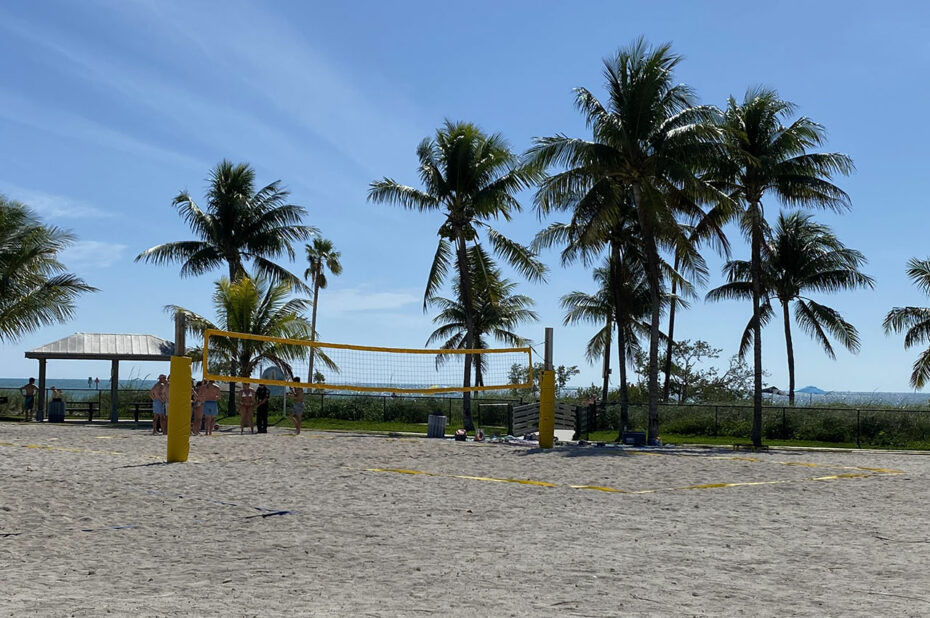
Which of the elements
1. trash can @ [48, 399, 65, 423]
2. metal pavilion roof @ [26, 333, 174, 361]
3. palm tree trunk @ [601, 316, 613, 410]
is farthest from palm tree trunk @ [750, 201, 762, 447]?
trash can @ [48, 399, 65, 423]

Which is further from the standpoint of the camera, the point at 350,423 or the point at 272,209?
the point at 272,209

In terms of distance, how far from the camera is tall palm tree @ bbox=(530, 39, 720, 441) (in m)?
22.1

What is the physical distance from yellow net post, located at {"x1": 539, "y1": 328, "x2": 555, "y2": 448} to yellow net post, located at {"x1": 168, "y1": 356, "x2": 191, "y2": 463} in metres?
7.16

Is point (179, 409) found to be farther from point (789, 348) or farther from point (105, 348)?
point (789, 348)

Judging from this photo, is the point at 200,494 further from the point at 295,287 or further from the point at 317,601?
the point at 295,287

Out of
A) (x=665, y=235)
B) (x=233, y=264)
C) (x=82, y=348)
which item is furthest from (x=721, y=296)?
(x=82, y=348)

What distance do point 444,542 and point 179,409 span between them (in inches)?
287

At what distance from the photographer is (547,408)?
18.0 meters

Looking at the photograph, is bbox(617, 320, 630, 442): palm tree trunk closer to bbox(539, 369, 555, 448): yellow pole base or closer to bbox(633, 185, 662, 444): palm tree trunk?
bbox(633, 185, 662, 444): palm tree trunk

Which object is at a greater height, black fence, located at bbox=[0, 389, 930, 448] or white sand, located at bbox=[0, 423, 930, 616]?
black fence, located at bbox=[0, 389, 930, 448]

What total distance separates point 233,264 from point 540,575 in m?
28.6

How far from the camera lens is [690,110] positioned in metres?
22.3

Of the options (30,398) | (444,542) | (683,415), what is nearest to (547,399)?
(444,542)

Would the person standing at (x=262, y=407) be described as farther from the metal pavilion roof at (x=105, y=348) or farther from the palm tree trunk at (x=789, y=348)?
the palm tree trunk at (x=789, y=348)
